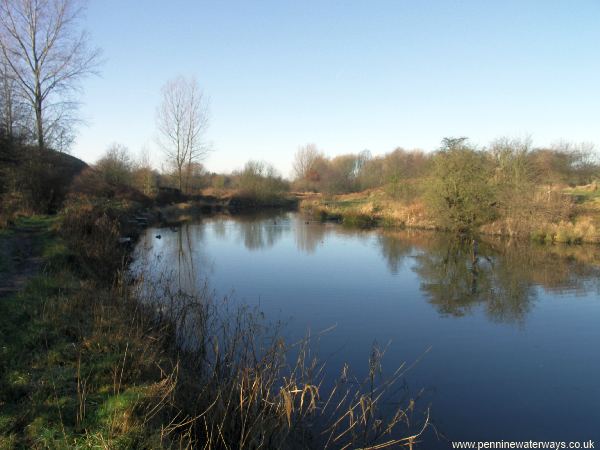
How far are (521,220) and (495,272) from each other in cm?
883

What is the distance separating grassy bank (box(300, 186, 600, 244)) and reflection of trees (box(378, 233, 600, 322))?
5.34ft

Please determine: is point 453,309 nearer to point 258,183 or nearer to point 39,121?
point 39,121

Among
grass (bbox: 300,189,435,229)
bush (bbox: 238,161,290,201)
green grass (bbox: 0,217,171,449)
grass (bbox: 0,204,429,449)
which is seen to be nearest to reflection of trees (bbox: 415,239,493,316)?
grass (bbox: 0,204,429,449)

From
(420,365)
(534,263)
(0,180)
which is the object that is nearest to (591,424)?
(420,365)

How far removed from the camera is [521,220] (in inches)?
806

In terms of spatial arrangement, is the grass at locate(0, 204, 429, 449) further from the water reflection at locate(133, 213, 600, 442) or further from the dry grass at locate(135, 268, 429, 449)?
the water reflection at locate(133, 213, 600, 442)

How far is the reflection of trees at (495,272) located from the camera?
1017cm

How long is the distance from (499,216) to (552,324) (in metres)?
14.8

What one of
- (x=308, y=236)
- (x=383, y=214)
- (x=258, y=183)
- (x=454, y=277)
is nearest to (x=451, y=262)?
(x=454, y=277)

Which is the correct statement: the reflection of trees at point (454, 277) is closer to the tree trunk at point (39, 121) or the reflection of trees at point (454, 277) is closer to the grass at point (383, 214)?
the grass at point (383, 214)

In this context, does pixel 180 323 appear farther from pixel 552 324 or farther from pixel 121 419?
pixel 552 324

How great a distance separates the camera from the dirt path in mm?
7152

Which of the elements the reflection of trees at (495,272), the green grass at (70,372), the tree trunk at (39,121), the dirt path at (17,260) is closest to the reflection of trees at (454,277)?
the reflection of trees at (495,272)

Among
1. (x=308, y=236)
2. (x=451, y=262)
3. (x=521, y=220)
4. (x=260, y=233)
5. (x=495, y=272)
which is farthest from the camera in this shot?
(x=260, y=233)
